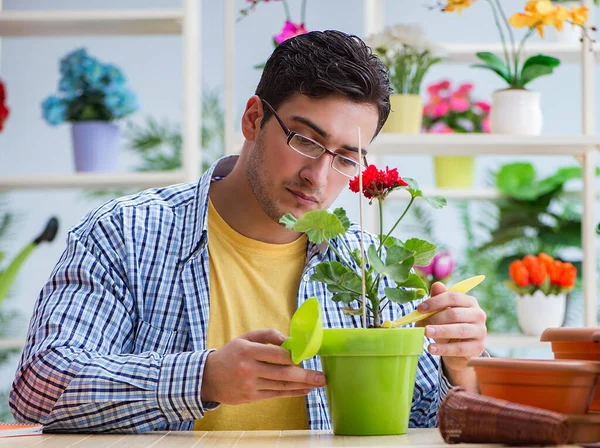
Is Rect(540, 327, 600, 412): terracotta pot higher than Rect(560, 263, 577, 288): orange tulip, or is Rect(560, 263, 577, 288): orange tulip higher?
Rect(540, 327, 600, 412): terracotta pot

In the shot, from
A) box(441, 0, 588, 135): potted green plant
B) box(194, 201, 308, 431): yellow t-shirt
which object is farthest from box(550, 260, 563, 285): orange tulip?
box(194, 201, 308, 431): yellow t-shirt

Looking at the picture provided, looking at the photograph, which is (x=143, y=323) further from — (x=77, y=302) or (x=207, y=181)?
(x=207, y=181)

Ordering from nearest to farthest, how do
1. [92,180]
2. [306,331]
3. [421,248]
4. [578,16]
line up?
1. [306,331]
2. [421,248]
3. [578,16]
4. [92,180]

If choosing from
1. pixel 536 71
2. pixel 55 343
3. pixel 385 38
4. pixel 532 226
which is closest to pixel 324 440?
pixel 55 343

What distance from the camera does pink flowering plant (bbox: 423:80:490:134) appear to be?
3340 millimetres

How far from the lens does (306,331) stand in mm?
995

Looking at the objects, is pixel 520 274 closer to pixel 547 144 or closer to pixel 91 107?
pixel 547 144

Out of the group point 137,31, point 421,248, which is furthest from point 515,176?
point 421,248

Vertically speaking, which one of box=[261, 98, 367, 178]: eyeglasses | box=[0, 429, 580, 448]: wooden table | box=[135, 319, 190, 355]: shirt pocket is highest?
box=[261, 98, 367, 178]: eyeglasses

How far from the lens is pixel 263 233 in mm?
1698

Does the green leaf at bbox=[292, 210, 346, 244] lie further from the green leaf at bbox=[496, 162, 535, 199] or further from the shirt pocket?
the green leaf at bbox=[496, 162, 535, 199]

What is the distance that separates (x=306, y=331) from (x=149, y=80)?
3.70 meters

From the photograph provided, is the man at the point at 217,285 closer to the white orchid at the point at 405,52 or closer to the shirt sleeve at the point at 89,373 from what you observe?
the shirt sleeve at the point at 89,373

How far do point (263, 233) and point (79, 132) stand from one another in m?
1.31
